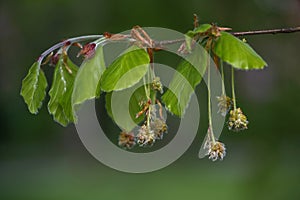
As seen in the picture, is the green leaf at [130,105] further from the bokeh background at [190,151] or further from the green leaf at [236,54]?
the bokeh background at [190,151]

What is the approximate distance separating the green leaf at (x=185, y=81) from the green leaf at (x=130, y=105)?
55 millimetres

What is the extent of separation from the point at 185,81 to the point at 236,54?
131 mm

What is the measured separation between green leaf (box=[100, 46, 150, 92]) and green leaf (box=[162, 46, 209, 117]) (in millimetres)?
74

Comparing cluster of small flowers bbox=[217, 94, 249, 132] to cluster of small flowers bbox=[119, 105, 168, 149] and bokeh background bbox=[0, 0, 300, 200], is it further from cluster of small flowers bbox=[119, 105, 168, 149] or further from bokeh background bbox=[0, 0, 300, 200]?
bokeh background bbox=[0, 0, 300, 200]

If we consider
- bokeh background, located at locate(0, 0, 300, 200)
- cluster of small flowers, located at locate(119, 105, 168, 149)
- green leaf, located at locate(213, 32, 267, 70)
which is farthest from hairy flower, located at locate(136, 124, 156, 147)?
bokeh background, located at locate(0, 0, 300, 200)

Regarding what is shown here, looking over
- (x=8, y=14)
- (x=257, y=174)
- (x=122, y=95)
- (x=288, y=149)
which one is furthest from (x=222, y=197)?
(x=122, y=95)

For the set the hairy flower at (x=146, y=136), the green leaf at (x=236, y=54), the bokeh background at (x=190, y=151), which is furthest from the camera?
the bokeh background at (x=190, y=151)

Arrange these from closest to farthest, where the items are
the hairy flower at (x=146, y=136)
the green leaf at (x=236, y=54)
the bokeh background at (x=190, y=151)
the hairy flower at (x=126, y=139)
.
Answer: the green leaf at (x=236, y=54)
the hairy flower at (x=146, y=136)
the hairy flower at (x=126, y=139)
the bokeh background at (x=190, y=151)

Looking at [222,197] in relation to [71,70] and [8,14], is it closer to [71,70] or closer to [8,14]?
[8,14]

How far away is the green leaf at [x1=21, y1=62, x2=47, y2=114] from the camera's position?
3.64 ft

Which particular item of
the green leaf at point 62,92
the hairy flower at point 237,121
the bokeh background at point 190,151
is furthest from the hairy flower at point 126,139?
the bokeh background at point 190,151

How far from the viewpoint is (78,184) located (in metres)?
6.92

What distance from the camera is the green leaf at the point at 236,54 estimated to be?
92 centimetres

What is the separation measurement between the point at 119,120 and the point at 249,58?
13.3 inches
